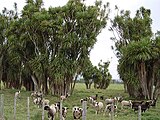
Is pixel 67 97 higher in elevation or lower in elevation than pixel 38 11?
lower

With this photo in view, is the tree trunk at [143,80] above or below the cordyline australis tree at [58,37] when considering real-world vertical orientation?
below

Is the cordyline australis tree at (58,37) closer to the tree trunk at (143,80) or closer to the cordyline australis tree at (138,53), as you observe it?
the cordyline australis tree at (138,53)

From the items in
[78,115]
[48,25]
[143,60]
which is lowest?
[78,115]

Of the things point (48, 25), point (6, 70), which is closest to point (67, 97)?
point (48, 25)

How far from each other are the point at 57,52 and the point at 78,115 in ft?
57.8

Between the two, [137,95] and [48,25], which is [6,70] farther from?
[137,95]

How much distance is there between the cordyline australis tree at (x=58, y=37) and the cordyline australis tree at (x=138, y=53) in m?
2.87

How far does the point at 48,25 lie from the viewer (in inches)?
1389

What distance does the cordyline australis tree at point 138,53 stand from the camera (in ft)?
108

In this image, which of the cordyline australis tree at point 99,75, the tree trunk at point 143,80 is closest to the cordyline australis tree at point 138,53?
the tree trunk at point 143,80

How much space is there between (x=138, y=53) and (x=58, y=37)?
782 cm

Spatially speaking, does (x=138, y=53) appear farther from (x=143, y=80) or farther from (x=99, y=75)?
(x=99, y=75)

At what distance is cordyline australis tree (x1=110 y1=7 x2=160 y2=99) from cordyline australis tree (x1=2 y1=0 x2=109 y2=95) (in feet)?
9.41

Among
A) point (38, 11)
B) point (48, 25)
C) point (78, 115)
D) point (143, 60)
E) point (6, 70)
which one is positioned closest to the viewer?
point (78, 115)
